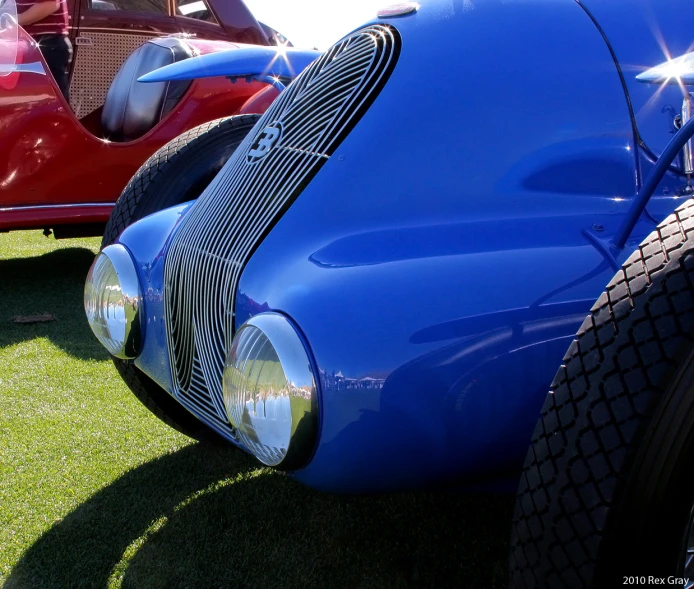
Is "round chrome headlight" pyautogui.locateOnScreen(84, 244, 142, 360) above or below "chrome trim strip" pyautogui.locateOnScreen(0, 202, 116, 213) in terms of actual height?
above

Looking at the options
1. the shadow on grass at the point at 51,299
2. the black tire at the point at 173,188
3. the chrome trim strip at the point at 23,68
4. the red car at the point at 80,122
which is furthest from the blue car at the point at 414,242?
the chrome trim strip at the point at 23,68

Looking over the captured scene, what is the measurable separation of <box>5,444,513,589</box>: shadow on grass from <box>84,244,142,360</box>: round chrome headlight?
468 mm

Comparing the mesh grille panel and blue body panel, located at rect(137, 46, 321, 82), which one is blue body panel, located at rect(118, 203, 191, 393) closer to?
blue body panel, located at rect(137, 46, 321, 82)

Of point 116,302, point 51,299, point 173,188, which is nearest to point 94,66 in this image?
point 51,299

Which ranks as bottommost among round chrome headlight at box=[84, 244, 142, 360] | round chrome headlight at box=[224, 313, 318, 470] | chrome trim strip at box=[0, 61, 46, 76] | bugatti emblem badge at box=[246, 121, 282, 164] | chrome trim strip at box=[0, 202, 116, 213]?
chrome trim strip at box=[0, 202, 116, 213]

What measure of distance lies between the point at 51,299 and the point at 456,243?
3.18 m

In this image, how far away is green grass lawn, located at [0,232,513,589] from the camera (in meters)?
1.82

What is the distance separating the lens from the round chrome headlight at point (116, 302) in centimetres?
190

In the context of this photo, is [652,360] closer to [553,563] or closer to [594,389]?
[594,389]

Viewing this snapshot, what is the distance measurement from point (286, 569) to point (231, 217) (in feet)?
2.68

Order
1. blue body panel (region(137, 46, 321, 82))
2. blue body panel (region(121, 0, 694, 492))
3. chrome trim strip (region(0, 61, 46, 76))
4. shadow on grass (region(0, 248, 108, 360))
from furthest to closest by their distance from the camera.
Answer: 1. chrome trim strip (region(0, 61, 46, 76))
2. shadow on grass (region(0, 248, 108, 360))
3. blue body panel (region(137, 46, 321, 82))
4. blue body panel (region(121, 0, 694, 492))

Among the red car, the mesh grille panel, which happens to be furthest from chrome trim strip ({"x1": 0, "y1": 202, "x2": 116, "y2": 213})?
the mesh grille panel

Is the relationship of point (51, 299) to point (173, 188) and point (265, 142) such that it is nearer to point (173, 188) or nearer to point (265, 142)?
point (173, 188)

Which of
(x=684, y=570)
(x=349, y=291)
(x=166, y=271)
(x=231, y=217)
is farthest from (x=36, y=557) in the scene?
(x=684, y=570)
